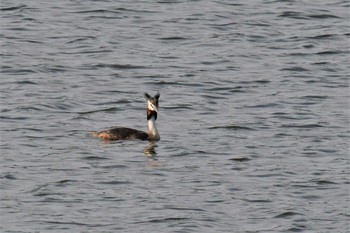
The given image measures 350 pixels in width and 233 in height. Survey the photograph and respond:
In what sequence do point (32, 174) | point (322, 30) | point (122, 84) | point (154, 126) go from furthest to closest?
point (322, 30) < point (122, 84) < point (154, 126) < point (32, 174)

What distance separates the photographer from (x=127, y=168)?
2372cm

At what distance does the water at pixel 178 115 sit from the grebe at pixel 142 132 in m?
0.22

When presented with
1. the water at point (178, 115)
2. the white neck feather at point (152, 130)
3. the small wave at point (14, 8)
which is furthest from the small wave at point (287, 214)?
the small wave at point (14, 8)

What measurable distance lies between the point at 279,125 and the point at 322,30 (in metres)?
10.5

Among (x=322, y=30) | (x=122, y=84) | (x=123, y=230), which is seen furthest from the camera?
(x=322, y=30)

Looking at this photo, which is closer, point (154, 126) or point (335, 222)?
point (335, 222)

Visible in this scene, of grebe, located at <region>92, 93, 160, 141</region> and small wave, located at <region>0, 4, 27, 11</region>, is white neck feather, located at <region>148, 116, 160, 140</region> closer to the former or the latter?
grebe, located at <region>92, 93, 160, 141</region>

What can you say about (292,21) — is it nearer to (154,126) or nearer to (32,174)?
(154,126)

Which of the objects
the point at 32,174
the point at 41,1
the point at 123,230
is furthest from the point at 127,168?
the point at 41,1

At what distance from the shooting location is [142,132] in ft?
86.1

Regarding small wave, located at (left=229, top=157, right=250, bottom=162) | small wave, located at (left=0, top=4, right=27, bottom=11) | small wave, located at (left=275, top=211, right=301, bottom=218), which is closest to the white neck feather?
small wave, located at (left=229, top=157, right=250, bottom=162)

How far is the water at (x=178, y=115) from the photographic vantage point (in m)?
20.9

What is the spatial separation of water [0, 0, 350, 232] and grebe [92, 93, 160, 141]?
215 mm

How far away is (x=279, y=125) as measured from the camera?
27281 millimetres
